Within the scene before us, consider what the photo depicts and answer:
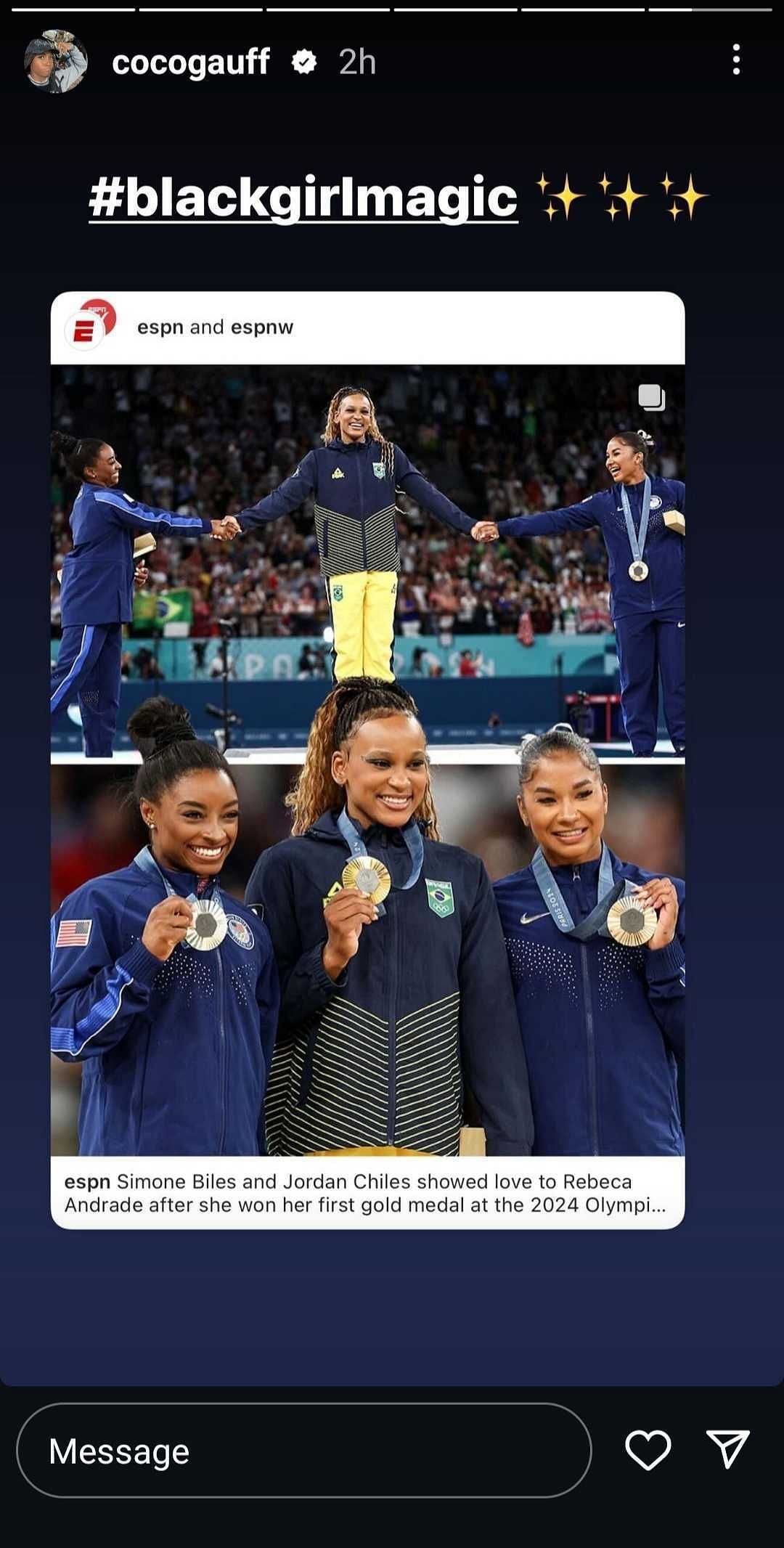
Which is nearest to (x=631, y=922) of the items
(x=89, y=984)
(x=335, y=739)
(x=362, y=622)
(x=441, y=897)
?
(x=441, y=897)

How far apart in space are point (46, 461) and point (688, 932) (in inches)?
56.9

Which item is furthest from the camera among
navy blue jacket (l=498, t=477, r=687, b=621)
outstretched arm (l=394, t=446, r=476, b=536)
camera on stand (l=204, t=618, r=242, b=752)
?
outstretched arm (l=394, t=446, r=476, b=536)

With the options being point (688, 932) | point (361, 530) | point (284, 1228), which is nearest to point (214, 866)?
point (284, 1228)

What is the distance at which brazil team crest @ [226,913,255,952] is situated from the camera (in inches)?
121

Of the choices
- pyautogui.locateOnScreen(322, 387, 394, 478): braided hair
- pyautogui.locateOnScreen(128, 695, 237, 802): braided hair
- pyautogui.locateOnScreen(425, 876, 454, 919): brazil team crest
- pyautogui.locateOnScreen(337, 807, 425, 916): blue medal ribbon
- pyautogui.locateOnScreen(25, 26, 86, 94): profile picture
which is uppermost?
pyautogui.locateOnScreen(25, 26, 86, 94): profile picture

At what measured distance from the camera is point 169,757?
10.3ft

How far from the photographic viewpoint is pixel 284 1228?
2.77m

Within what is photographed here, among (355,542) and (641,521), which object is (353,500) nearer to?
(355,542)

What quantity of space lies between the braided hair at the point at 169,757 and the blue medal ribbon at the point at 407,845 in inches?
9.3

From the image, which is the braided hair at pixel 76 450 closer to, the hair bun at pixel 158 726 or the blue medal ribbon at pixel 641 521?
the hair bun at pixel 158 726

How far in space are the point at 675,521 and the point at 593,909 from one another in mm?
786
